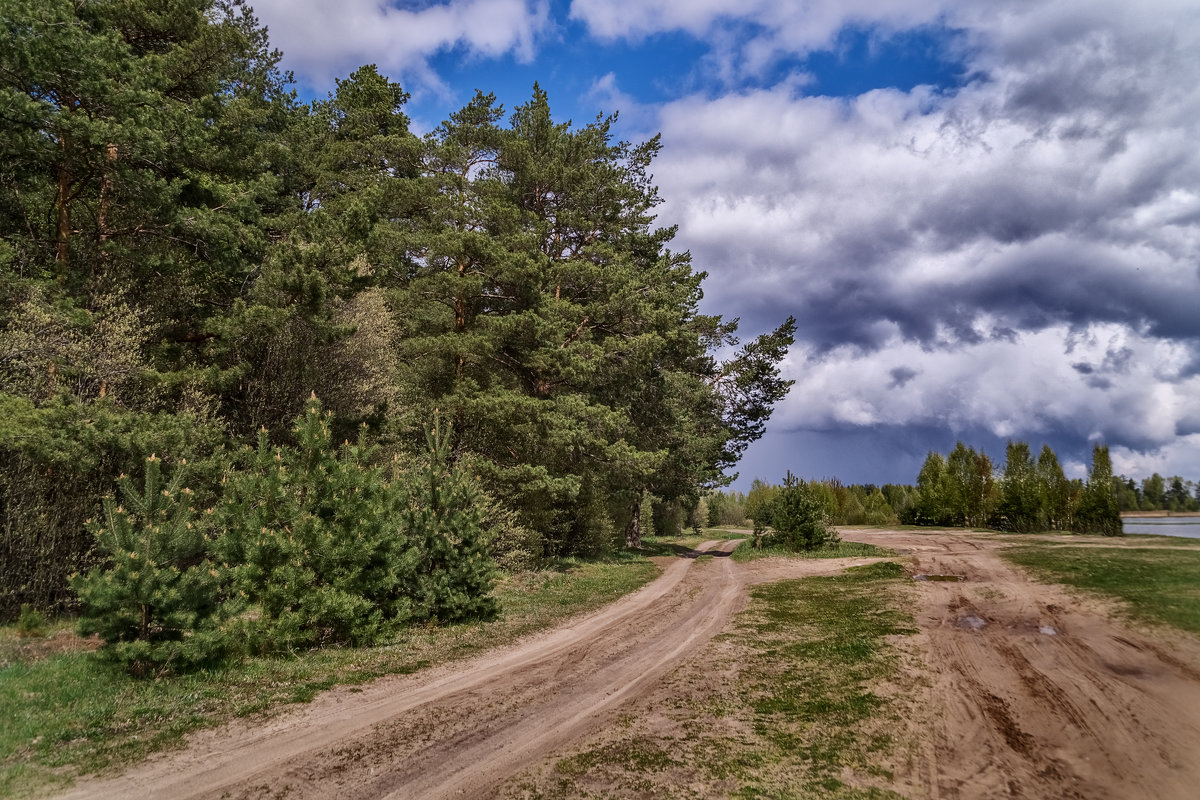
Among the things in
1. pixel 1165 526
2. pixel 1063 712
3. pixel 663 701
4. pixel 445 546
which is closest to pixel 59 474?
pixel 445 546

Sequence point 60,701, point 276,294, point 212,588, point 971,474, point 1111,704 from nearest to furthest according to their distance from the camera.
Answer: point 1111,704
point 60,701
point 212,588
point 276,294
point 971,474

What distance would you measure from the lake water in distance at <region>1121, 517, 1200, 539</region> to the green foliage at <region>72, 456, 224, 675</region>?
12.4 meters

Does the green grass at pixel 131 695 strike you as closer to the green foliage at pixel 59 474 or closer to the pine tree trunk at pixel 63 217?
the green foliage at pixel 59 474

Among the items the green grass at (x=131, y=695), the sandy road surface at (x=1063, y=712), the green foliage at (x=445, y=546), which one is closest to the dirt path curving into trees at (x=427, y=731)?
the green grass at (x=131, y=695)

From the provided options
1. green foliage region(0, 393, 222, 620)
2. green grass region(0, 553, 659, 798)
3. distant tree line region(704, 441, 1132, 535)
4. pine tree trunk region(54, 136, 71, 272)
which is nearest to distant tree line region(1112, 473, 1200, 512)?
distant tree line region(704, 441, 1132, 535)

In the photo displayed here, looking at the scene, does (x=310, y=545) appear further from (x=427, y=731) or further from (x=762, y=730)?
(x=762, y=730)

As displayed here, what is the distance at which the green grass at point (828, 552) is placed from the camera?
26297 millimetres

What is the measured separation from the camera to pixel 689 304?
111 ft

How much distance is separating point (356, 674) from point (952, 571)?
60.3 feet

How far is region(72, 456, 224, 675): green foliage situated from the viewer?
25.4ft

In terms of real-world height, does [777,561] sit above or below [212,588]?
below

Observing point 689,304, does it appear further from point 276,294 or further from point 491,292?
point 276,294

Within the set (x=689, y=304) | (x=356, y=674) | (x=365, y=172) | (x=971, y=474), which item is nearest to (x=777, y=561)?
(x=689, y=304)

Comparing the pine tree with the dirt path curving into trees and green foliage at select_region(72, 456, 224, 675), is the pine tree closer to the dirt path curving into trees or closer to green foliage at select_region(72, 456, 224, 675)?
the dirt path curving into trees
